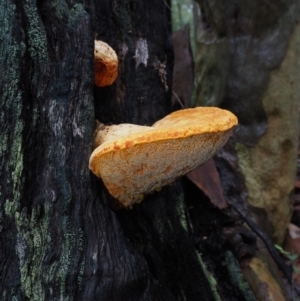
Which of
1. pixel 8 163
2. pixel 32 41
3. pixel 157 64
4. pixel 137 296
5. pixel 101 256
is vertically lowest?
pixel 137 296

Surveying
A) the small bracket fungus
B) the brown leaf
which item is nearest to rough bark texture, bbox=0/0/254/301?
the small bracket fungus

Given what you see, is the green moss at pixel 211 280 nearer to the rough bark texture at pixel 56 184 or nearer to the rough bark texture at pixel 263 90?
the rough bark texture at pixel 56 184

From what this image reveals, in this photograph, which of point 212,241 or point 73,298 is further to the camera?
point 212,241

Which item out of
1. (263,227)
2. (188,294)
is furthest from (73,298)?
(263,227)

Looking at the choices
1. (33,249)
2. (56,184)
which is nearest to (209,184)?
(56,184)

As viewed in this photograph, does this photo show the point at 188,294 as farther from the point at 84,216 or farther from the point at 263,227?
the point at 263,227

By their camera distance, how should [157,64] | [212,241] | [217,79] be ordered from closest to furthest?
[157,64] → [212,241] → [217,79]

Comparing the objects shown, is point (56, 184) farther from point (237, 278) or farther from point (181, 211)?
point (237, 278)
